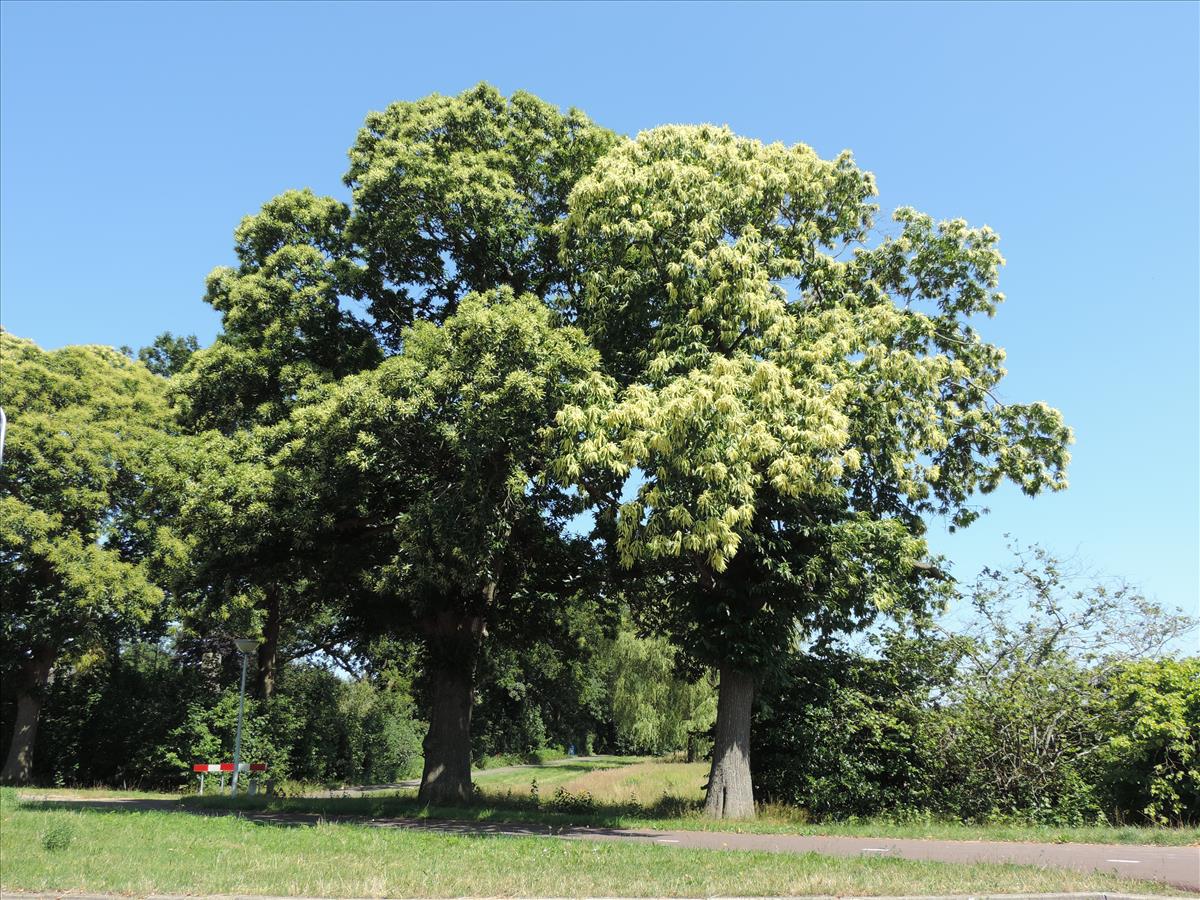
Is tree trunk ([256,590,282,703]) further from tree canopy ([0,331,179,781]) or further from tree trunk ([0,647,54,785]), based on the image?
tree trunk ([0,647,54,785])

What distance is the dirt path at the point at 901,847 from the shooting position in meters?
10.4

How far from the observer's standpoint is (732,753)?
16828 mm

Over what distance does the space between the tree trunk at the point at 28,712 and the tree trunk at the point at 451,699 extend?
1684cm

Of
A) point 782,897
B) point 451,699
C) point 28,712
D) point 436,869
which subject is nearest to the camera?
point 782,897

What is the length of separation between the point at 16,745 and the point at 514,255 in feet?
80.2

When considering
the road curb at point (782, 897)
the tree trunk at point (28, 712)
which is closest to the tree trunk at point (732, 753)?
the road curb at point (782, 897)

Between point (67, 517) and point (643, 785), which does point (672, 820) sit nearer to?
point (643, 785)

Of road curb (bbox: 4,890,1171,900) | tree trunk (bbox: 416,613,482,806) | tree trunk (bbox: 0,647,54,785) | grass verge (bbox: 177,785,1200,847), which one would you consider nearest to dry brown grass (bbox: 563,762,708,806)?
grass verge (bbox: 177,785,1200,847)

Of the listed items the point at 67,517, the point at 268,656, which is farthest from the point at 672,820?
the point at 67,517

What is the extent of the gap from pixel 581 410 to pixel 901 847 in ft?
26.1

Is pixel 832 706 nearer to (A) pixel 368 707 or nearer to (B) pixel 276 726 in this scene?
(B) pixel 276 726

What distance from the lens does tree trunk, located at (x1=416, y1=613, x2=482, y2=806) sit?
1938 centimetres

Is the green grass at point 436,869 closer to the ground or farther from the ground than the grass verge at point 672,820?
farther from the ground

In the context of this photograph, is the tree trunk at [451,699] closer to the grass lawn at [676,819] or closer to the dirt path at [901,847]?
the grass lawn at [676,819]
